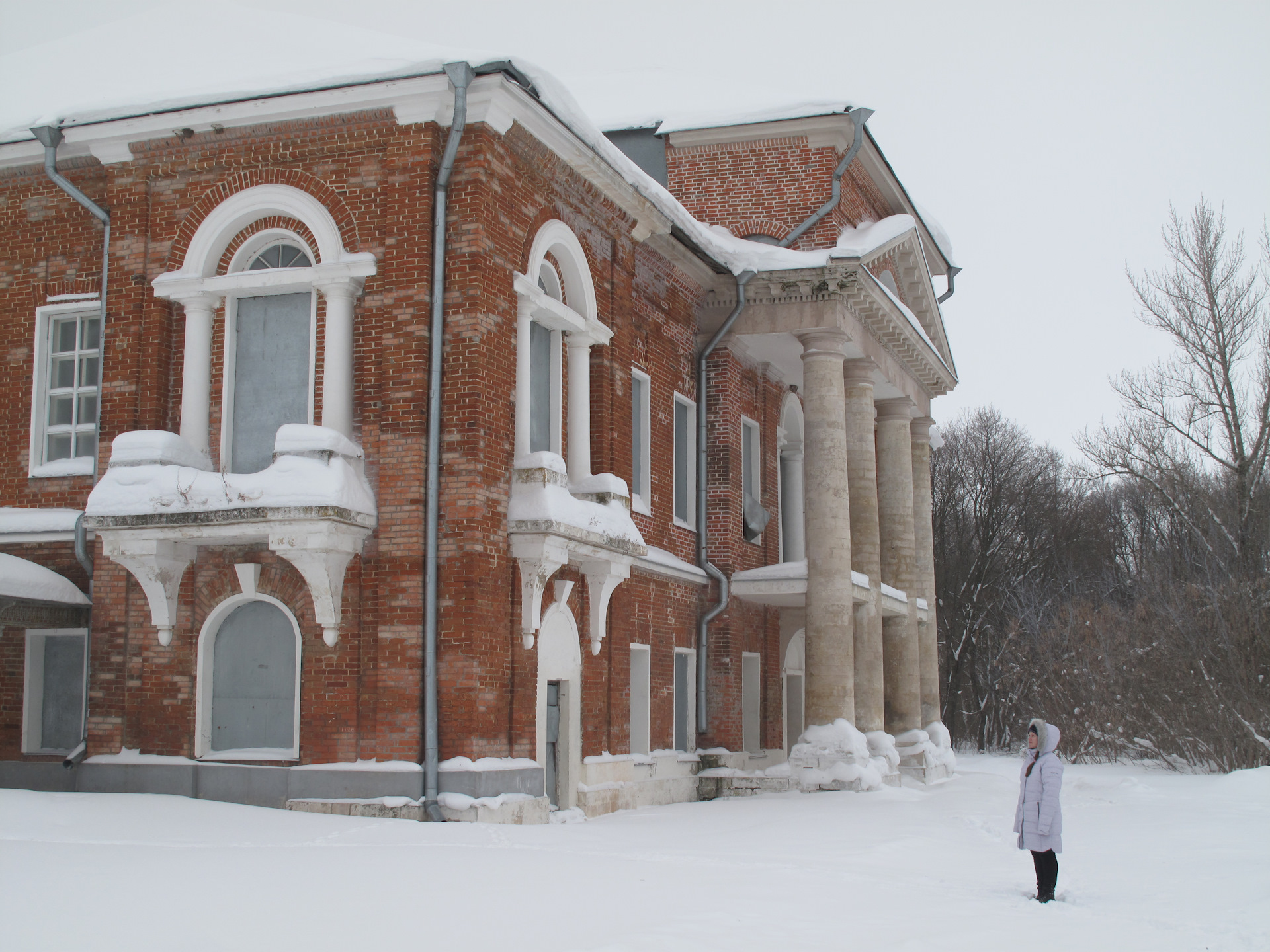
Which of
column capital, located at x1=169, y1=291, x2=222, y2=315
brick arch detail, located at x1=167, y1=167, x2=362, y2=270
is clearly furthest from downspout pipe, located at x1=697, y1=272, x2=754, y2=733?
column capital, located at x1=169, y1=291, x2=222, y2=315

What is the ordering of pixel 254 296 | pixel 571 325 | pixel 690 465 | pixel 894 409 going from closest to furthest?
pixel 254 296 → pixel 571 325 → pixel 690 465 → pixel 894 409

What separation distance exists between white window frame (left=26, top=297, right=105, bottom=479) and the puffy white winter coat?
996cm

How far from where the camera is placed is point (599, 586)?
48.6 ft

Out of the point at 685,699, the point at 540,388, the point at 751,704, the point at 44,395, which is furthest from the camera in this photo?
the point at 751,704

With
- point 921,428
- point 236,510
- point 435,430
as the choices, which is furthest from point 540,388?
point 921,428

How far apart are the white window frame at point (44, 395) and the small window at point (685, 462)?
8292 mm

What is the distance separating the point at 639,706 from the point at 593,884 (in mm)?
8599

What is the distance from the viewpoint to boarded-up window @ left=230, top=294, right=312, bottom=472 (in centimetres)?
1321

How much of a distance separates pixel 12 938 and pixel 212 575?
694 centimetres

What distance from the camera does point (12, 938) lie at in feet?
20.2

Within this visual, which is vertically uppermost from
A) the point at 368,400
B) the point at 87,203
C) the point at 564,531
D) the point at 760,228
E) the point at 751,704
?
the point at 760,228

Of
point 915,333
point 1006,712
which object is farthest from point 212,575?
point 1006,712

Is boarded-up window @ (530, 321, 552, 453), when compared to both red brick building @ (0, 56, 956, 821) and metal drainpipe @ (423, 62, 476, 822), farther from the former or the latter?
metal drainpipe @ (423, 62, 476, 822)

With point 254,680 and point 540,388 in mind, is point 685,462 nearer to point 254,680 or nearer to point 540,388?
point 540,388
